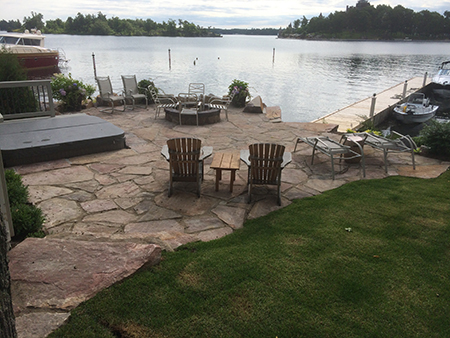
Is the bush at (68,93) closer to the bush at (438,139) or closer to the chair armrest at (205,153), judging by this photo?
the chair armrest at (205,153)

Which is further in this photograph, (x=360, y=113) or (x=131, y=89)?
(x=360, y=113)

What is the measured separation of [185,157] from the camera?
479 cm

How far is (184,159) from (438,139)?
552 cm

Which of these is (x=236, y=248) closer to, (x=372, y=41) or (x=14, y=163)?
(x=14, y=163)

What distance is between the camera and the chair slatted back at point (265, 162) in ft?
15.2

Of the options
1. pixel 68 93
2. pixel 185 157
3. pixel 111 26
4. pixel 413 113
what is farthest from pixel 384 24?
pixel 185 157

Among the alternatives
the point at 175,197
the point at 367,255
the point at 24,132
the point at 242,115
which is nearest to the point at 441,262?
the point at 367,255

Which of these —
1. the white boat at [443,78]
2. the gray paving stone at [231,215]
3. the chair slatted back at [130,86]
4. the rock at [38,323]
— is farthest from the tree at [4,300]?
the white boat at [443,78]

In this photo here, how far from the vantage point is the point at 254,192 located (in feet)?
17.1

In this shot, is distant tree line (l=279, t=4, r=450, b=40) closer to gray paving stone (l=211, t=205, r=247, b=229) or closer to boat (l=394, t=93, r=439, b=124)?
boat (l=394, t=93, r=439, b=124)

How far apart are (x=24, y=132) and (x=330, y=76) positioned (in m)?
36.4

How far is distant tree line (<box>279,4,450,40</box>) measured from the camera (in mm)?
111625

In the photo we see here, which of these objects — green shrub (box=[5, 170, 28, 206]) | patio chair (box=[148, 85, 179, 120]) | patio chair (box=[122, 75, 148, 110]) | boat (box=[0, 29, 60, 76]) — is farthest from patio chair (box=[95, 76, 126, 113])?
boat (box=[0, 29, 60, 76])

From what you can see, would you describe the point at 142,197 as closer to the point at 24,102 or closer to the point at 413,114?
the point at 24,102
